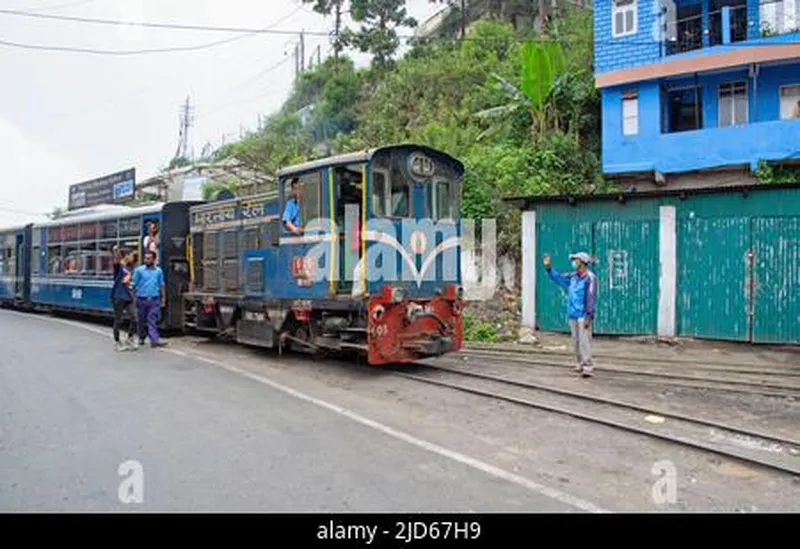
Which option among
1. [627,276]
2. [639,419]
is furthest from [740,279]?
[639,419]

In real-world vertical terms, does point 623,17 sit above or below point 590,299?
above

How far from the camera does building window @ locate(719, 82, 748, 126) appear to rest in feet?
73.2

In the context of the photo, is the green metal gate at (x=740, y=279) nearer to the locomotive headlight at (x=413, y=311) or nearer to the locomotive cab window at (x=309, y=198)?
the locomotive headlight at (x=413, y=311)

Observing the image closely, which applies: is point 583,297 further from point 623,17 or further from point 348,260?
point 623,17

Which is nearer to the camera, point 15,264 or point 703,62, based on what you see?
point 703,62

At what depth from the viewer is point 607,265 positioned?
14367mm

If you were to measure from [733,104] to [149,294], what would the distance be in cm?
1947

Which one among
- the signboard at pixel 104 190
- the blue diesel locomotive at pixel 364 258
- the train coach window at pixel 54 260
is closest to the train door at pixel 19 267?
the train coach window at pixel 54 260

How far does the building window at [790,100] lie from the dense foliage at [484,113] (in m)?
5.99

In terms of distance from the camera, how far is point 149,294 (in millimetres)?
12875

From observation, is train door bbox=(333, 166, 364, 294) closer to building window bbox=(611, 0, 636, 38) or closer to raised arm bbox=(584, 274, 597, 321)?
raised arm bbox=(584, 274, 597, 321)

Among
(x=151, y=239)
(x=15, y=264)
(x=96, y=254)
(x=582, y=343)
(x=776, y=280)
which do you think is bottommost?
(x=582, y=343)

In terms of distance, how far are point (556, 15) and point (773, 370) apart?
3222 cm

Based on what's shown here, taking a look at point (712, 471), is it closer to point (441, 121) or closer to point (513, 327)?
point (513, 327)
